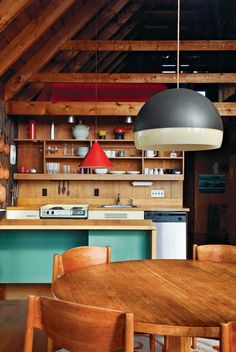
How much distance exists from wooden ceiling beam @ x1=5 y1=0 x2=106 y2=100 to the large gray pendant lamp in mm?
3564

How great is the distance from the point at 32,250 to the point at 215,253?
2086 mm

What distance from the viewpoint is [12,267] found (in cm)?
419

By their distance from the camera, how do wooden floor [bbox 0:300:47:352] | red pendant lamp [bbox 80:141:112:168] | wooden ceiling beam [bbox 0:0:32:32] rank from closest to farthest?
wooden floor [bbox 0:300:47:352] < wooden ceiling beam [bbox 0:0:32:32] < red pendant lamp [bbox 80:141:112:168]

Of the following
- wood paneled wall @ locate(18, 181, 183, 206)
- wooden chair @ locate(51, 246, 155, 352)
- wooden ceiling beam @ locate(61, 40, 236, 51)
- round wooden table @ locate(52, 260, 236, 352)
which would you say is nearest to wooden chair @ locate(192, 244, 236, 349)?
round wooden table @ locate(52, 260, 236, 352)

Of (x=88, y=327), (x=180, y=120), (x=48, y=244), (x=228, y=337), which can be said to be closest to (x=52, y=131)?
(x=48, y=244)

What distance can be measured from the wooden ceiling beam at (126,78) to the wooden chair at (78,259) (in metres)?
3.44

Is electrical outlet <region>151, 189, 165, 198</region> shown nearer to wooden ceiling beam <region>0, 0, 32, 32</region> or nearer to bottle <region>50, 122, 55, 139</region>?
bottle <region>50, 122, 55, 139</region>

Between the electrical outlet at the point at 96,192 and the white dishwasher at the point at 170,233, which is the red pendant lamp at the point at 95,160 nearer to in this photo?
the white dishwasher at the point at 170,233

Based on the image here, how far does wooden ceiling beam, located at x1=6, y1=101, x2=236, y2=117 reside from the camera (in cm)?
598

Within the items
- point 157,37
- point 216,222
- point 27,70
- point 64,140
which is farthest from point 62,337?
point 216,222

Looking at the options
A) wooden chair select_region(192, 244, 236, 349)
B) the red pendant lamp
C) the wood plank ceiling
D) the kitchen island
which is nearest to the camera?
wooden chair select_region(192, 244, 236, 349)

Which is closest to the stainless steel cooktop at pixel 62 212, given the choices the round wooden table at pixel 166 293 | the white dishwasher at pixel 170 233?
the white dishwasher at pixel 170 233

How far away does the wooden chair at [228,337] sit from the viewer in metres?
1.26

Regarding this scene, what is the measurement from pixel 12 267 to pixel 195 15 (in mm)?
6336
